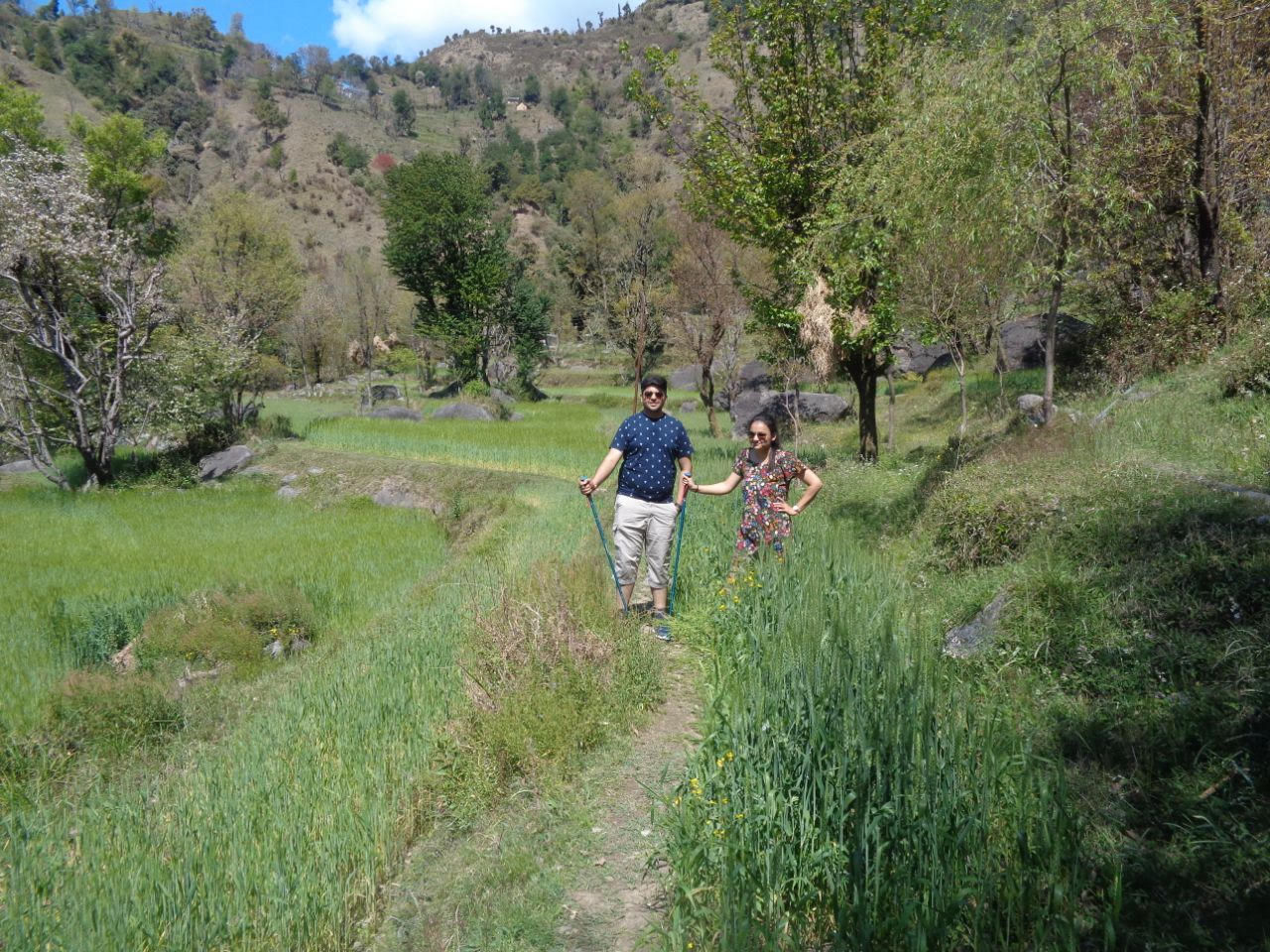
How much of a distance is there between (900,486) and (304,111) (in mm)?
122355

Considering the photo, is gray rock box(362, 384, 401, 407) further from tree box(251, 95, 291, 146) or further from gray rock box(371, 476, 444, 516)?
tree box(251, 95, 291, 146)

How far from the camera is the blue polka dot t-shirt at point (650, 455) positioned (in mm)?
6262

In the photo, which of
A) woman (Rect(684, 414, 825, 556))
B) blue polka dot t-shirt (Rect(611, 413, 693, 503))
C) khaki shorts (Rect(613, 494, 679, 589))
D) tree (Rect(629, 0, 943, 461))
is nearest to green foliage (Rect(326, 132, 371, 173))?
tree (Rect(629, 0, 943, 461))

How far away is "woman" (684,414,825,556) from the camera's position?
19.9 ft

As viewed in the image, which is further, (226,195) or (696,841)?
(226,195)

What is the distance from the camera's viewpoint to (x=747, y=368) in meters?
31.7

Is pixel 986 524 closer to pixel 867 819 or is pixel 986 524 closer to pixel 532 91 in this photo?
pixel 867 819

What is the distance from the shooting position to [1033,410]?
12.8 metres

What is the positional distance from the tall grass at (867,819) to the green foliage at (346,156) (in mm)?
102444

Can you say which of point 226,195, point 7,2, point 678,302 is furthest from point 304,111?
point 678,302

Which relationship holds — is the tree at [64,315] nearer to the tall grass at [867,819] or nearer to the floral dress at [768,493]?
Answer: the floral dress at [768,493]

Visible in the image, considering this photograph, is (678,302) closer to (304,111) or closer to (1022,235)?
(1022,235)

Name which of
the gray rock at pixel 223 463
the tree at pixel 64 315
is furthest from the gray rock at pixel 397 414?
the tree at pixel 64 315

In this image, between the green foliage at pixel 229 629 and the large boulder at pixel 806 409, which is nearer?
the green foliage at pixel 229 629
